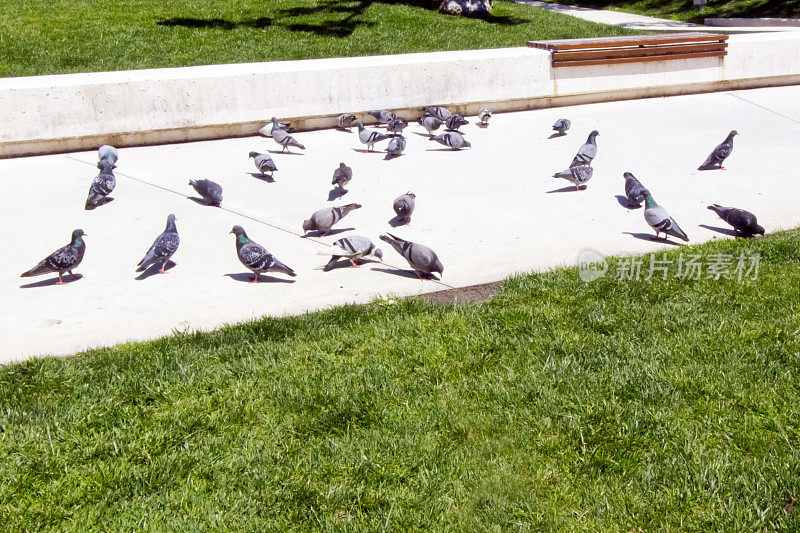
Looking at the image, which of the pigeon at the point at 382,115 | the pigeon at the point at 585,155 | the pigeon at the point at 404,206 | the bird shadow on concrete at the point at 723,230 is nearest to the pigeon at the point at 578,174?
the pigeon at the point at 585,155

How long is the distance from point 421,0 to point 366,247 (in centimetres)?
1458

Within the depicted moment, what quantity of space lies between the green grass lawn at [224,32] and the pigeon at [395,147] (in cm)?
446

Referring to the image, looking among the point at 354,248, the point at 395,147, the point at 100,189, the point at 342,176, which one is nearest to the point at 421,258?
the point at 354,248

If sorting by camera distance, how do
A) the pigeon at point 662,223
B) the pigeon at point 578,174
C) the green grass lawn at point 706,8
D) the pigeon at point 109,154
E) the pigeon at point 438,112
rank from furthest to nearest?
the green grass lawn at point 706,8
the pigeon at point 438,112
the pigeon at point 109,154
the pigeon at point 578,174
the pigeon at point 662,223

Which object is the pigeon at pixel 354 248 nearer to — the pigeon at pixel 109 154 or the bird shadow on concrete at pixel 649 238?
the bird shadow on concrete at pixel 649 238

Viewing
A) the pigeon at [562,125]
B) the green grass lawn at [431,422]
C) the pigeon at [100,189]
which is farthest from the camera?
the pigeon at [562,125]

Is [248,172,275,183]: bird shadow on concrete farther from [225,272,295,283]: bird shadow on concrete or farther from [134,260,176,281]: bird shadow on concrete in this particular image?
[225,272,295,283]: bird shadow on concrete

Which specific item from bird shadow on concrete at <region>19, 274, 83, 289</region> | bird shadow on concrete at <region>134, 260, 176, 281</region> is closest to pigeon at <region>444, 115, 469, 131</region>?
bird shadow on concrete at <region>134, 260, 176, 281</region>

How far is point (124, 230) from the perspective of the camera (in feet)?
23.4

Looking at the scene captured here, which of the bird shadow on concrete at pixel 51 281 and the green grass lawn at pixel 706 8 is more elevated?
the green grass lawn at pixel 706 8

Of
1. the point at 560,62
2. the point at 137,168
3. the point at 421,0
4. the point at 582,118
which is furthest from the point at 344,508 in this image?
the point at 421,0

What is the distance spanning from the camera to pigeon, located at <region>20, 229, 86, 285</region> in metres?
5.84

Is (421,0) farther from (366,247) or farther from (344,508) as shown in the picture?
(344,508)

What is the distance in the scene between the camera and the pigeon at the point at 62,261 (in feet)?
19.1
